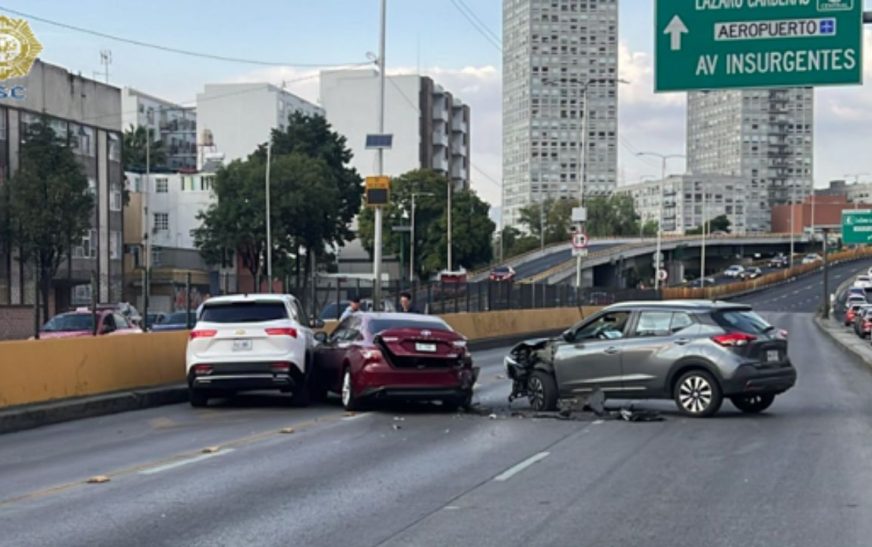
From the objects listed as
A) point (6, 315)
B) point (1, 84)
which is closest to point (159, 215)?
point (1, 84)

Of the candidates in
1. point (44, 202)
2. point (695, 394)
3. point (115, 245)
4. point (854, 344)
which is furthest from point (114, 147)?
point (695, 394)

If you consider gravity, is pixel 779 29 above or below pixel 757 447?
above

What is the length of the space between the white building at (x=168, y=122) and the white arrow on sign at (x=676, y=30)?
106m

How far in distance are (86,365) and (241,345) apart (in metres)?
2.37

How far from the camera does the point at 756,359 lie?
16.7 meters

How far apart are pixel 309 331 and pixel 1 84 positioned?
35094mm

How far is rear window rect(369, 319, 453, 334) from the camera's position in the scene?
1794 centimetres

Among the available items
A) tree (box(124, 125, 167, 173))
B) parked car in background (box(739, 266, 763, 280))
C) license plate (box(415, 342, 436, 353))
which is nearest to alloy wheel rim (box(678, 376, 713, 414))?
license plate (box(415, 342, 436, 353))

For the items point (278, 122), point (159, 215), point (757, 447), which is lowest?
point (757, 447)

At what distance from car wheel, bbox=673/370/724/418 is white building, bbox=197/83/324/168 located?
94466 mm

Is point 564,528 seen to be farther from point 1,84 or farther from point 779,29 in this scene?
point 1,84

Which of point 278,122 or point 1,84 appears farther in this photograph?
point 278,122

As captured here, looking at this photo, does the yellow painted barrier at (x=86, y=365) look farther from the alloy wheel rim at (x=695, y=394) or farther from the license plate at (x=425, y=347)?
the alloy wheel rim at (x=695, y=394)

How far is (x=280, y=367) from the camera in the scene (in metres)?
18.5
